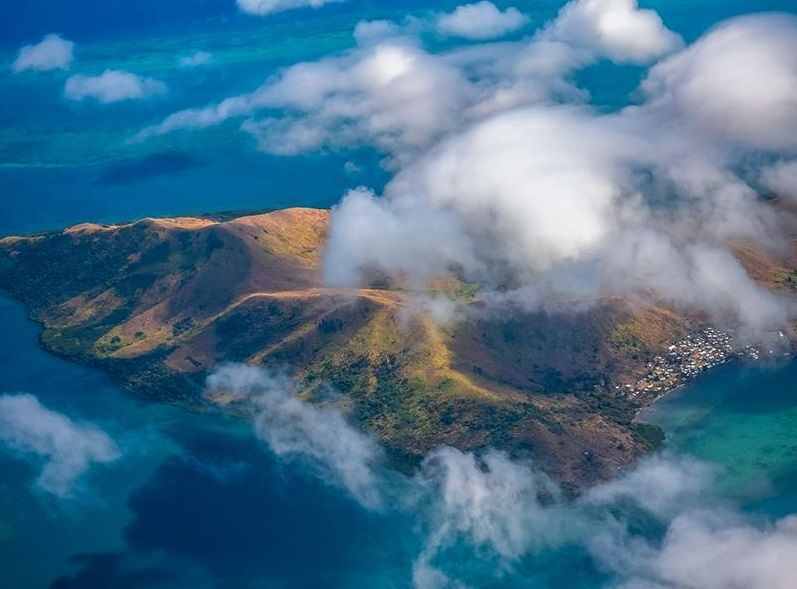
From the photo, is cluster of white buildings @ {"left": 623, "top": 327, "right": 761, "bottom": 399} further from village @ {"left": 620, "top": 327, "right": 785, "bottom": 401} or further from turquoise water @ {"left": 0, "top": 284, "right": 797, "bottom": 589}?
turquoise water @ {"left": 0, "top": 284, "right": 797, "bottom": 589}

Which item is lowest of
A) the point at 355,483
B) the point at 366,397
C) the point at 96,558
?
the point at 96,558

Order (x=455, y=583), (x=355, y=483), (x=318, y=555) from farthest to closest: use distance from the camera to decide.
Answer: (x=355, y=483), (x=318, y=555), (x=455, y=583)

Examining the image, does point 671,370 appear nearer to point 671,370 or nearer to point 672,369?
point 671,370

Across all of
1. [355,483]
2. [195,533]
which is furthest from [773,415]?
[195,533]

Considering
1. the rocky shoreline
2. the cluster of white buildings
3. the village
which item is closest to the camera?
the rocky shoreline

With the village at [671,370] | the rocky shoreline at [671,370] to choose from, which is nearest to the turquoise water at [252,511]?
the rocky shoreline at [671,370]

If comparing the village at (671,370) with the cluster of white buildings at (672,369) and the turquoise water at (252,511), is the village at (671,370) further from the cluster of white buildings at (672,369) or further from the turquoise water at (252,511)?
the turquoise water at (252,511)

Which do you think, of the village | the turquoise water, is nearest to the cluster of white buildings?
the village

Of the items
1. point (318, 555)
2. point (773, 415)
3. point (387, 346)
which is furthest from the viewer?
point (387, 346)

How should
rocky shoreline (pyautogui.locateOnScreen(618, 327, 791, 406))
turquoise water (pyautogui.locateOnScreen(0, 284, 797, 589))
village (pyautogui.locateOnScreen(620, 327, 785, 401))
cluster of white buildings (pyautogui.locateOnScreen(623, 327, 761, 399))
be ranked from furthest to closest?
cluster of white buildings (pyautogui.locateOnScreen(623, 327, 761, 399))
village (pyautogui.locateOnScreen(620, 327, 785, 401))
rocky shoreline (pyautogui.locateOnScreen(618, 327, 791, 406))
turquoise water (pyautogui.locateOnScreen(0, 284, 797, 589))

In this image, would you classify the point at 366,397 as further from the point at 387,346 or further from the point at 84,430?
the point at 84,430

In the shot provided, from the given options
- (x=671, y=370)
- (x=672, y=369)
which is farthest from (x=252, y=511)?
(x=672, y=369)
